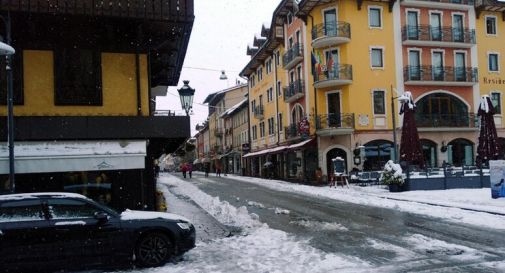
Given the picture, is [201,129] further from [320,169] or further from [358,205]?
[358,205]

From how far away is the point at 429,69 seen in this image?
35812mm

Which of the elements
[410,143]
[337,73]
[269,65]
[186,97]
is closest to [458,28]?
[337,73]

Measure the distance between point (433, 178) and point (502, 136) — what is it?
57.0 feet

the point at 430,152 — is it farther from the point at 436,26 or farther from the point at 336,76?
the point at 436,26

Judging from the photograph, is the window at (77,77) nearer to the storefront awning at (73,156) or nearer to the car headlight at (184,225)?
the storefront awning at (73,156)

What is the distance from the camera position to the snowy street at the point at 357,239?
8500 millimetres

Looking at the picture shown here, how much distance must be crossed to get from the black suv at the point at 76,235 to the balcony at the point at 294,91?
1178 inches

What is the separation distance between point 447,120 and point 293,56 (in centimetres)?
1248

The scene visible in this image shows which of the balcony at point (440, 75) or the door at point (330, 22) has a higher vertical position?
the door at point (330, 22)

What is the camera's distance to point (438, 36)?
3609cm

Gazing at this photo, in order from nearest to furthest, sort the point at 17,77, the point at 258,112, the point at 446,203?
the point at 17,77 → the point at 446,203 → the point at 258,112

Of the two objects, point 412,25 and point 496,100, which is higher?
point 412,25

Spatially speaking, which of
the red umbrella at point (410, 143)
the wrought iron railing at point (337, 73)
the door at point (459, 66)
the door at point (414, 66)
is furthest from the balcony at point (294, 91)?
the red umbrella at point (410, 143)

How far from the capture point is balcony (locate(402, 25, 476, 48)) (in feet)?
117
